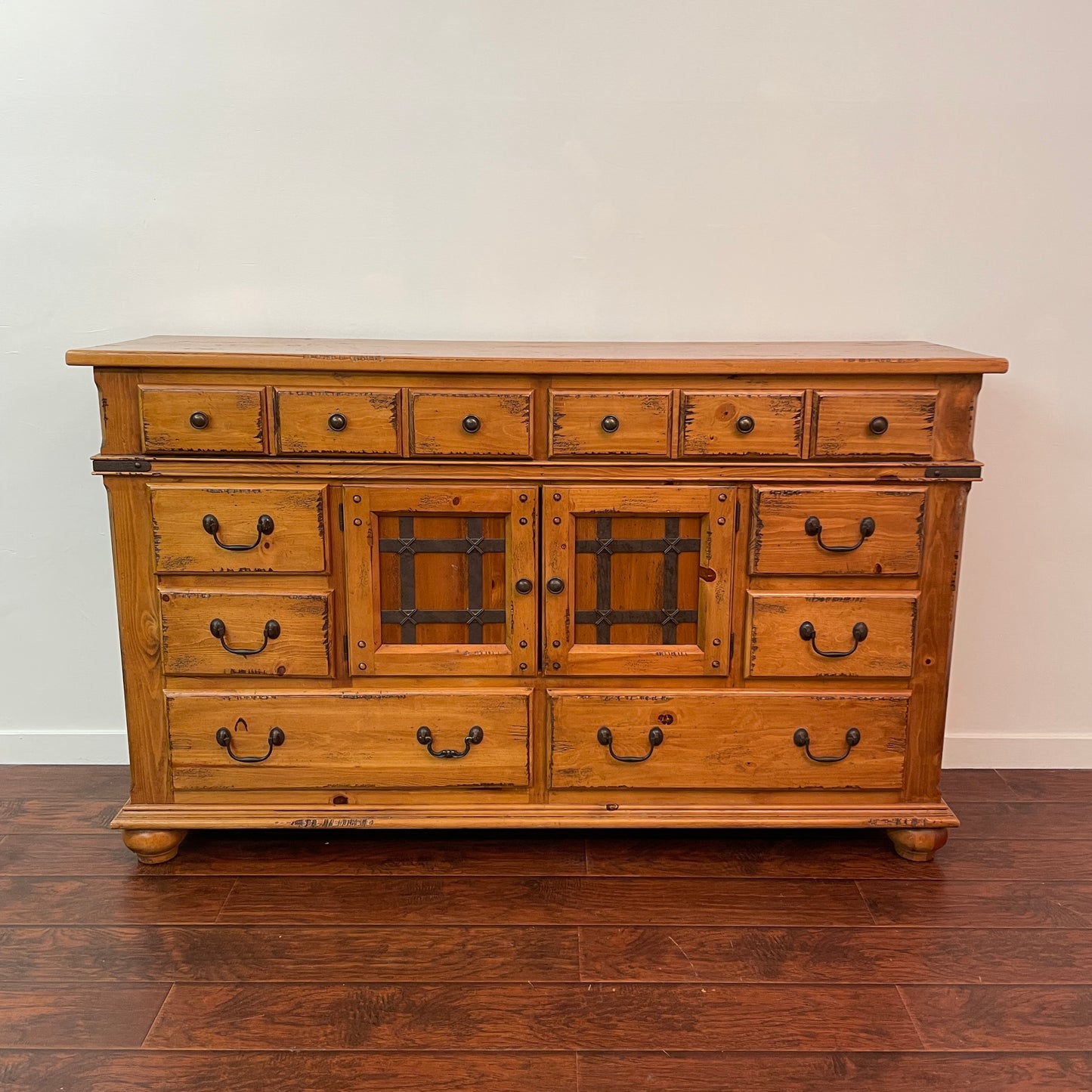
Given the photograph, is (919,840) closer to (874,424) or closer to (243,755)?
(874,424)

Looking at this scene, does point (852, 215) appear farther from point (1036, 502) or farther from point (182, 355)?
point (182, 355)

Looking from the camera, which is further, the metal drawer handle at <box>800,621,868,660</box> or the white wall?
the white wall

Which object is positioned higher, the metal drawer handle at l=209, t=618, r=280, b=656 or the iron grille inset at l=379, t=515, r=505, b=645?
the iron grille inset at l=379, t=515, r=505, b=645

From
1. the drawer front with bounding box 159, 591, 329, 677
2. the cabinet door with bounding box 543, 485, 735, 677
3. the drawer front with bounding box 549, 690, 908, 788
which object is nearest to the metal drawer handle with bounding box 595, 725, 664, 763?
the drawer front with bounding box 549, 690, 908, 788

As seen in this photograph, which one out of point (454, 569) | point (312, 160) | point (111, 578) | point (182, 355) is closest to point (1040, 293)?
point (454, 569)

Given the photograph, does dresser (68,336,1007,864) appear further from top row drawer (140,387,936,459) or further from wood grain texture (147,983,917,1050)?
wood grain texture (147,983,917,1050)

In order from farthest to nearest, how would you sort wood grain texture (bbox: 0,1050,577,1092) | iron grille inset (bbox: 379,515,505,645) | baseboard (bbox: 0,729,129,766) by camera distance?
baseboard (bbox: 0,729,129,766), iron grille inset (bbox: 379,515,505,645), wood grain texture (bbox: 0,1050,577,1092)

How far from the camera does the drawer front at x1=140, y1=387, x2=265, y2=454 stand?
2.08m

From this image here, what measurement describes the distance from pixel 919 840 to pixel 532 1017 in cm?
99

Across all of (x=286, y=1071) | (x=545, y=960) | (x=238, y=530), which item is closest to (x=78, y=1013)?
(x=286, y=1071)

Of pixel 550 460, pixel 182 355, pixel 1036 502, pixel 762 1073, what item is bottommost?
pixel 762 1073

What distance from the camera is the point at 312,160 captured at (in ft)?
8.14

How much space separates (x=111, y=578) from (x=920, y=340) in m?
2.13

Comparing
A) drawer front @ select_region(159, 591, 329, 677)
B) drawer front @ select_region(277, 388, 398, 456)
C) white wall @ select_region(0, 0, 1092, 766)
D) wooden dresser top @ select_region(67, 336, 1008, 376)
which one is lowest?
drawer front @ select_region(159, 591, 329, 677)
